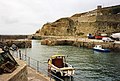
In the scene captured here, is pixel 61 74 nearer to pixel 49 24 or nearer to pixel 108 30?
pixel 108 30

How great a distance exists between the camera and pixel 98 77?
70.6 feet

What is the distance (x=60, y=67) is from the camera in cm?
2300

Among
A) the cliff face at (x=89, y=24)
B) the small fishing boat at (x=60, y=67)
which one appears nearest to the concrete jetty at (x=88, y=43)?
the cliff face at (x=89, y=24)

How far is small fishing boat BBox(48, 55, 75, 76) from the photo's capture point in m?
20.6

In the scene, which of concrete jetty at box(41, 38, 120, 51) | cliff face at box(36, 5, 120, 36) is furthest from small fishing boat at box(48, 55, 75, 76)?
cliff face at box(36, 5, 120, 36)

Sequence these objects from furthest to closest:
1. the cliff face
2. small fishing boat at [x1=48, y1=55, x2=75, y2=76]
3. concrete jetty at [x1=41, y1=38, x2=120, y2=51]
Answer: the cliff face, concrete jetty at [x1=41, y1=38, x2=120, y2=51], small fishing boat at [x1=48, y1=55, x2=75, y2=76]

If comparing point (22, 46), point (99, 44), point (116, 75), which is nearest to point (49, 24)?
point (22, 46)

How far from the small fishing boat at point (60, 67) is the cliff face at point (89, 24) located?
59.9 m

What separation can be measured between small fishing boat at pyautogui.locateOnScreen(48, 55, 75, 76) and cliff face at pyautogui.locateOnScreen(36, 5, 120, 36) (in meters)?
59.9

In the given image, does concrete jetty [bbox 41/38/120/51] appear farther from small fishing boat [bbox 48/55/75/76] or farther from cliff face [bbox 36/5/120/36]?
small fishing boat [bbox 48/55/75/76]

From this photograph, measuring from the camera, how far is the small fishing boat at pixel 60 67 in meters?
20.6

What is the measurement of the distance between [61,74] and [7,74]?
1243cm

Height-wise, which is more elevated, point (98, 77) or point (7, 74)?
point (7, 74)

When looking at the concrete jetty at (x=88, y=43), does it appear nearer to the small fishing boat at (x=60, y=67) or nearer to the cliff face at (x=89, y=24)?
the cliff face at (x=89, y=24)
